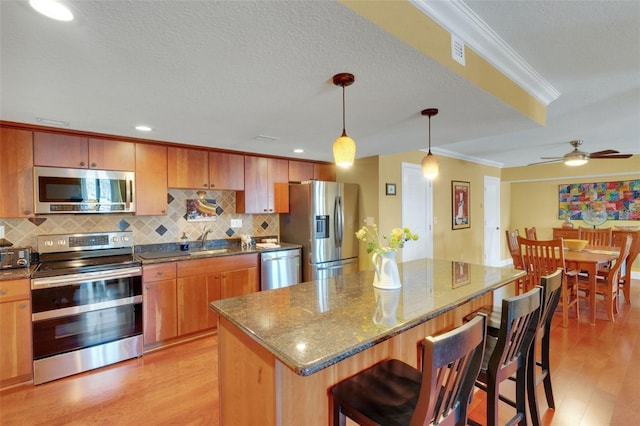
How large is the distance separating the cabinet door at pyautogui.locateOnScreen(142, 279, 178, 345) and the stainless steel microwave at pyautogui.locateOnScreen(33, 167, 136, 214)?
2.63 feet

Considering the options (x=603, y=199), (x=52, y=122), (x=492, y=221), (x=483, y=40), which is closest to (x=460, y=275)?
(x=483, y=40)

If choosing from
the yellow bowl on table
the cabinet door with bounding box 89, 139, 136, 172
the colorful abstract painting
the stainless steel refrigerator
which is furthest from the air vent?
the colorful abstract painting

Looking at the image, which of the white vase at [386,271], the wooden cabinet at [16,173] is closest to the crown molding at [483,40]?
the white vase at [386,271]

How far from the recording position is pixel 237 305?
1.53m

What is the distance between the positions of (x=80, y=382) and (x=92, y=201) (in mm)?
1492

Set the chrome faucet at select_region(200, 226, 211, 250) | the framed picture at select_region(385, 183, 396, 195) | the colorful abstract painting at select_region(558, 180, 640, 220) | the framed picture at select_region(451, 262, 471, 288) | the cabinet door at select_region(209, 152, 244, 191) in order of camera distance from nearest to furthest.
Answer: the framed picture at select_region(451, 262, 471, 288) < the cabinet door at select_region(209, 152, 244, 191) < the chrome faucet at select_region(200, 226, 211, 250) < the framed picture at select_region(385, 183, 396, 195) < the colorful abstract painting at select_region(558, 180, 640, 220)

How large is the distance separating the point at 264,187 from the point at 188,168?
36.6 inches

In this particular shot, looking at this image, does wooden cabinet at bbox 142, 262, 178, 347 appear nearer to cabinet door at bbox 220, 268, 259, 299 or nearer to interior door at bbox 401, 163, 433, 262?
cabinet door at bbox 220, 268, 259, 299

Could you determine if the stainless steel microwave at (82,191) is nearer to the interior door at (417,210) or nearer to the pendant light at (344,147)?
the pendant light at (344,147)

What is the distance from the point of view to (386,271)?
1797mm

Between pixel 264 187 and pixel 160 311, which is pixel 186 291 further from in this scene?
pixel 264 187

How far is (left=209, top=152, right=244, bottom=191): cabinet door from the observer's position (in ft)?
11.1

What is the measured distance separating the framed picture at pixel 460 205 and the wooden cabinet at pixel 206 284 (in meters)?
3.60

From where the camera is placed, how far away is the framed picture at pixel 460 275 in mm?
1893
